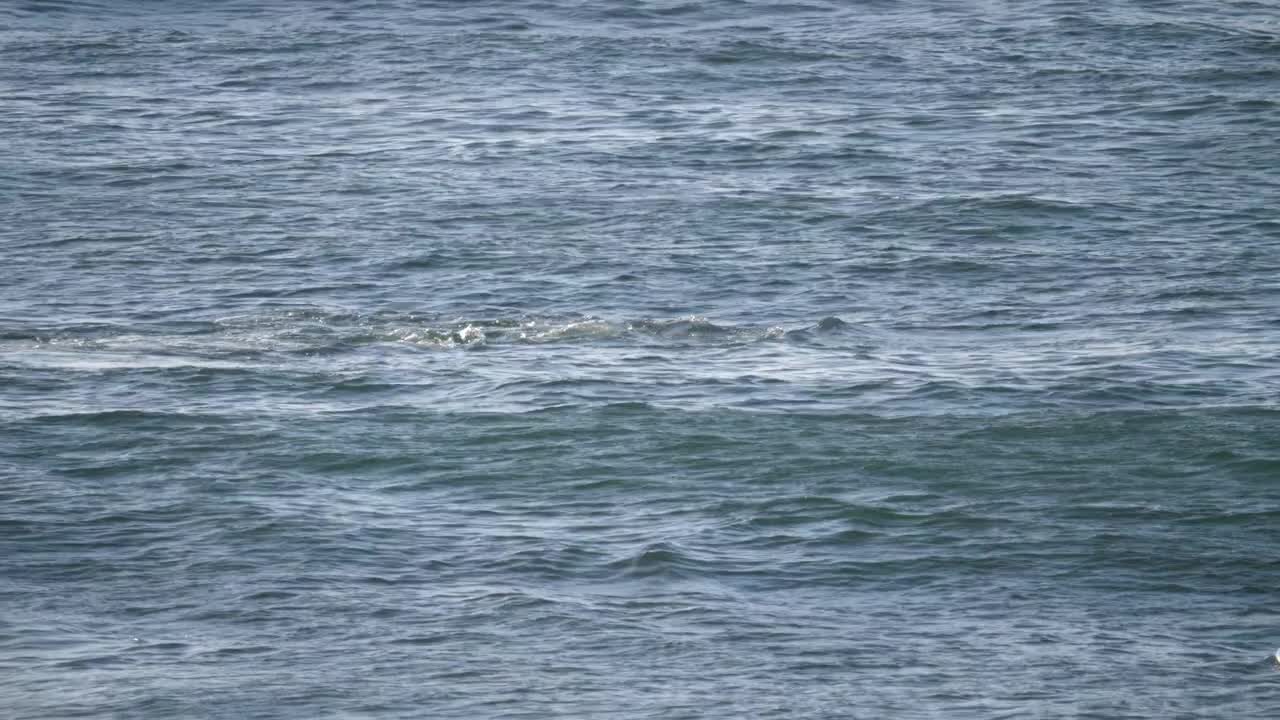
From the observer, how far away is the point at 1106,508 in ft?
67.6

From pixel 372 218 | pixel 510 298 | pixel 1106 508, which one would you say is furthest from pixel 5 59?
pixel 1106 508

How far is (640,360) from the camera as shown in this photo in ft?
85.3

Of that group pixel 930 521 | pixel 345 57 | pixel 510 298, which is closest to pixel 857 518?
pixel 930 521

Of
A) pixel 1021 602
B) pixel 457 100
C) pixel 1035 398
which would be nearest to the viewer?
pixel 1021 602

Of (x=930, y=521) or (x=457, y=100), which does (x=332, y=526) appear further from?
(x=457, y=100)

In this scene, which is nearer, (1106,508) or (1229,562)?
(1229,562)

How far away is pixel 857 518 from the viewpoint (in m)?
20.4

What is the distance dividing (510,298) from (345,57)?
1570 cm

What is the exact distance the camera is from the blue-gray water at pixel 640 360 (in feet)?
55.2

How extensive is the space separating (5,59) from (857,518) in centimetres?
2865

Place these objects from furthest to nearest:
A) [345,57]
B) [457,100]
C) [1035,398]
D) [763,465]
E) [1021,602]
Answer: [345,57], [457,100], [1035,398], [763,465], [1021,602]

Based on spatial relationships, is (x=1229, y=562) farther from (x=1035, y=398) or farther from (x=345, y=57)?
(x=345, y=57)

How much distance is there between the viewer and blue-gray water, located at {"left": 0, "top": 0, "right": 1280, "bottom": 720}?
16828 mm

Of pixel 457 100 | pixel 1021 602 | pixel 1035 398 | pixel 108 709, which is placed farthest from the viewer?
pixel 457 100
